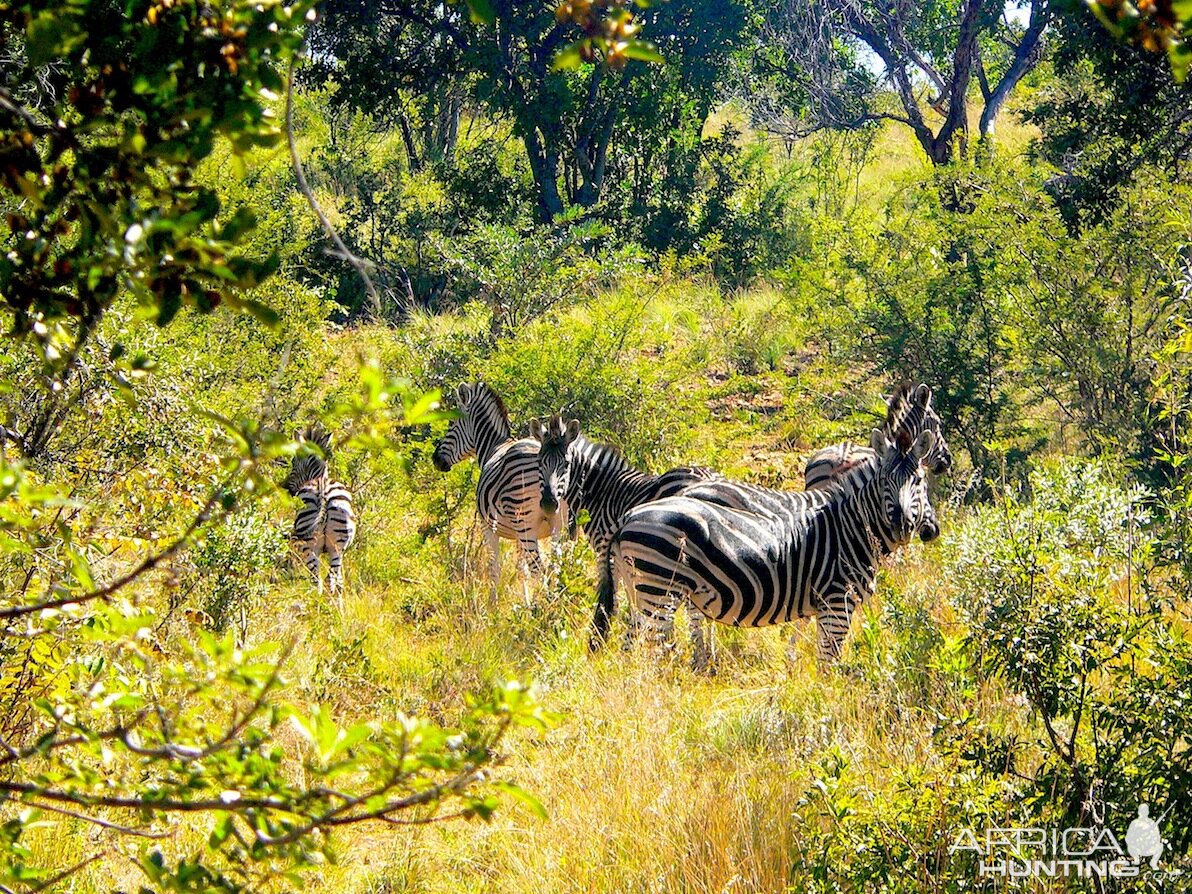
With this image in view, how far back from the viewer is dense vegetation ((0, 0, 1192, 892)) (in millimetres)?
1723

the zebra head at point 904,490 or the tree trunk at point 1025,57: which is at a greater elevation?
the tree trunk at point 1025,57

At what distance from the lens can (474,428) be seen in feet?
35.0

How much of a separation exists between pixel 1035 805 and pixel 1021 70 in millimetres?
15789

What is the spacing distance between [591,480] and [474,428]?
239 cm

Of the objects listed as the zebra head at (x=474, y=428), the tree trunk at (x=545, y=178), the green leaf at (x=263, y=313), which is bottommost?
the green leaf at (x=263, y=313)

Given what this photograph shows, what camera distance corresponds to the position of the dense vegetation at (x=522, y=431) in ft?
5.65

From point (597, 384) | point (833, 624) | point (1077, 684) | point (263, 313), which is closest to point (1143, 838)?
point (1077, 684)

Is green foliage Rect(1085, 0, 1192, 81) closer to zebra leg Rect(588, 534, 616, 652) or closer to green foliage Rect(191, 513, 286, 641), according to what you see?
zebra leg Rect(588, 534, 616, 652)

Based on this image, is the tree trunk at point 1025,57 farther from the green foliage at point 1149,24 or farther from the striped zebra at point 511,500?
the green foliage at point 1149,24

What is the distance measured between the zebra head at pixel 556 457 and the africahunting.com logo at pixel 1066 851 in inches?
203

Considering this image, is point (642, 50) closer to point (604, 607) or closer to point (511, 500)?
point (604, 607)

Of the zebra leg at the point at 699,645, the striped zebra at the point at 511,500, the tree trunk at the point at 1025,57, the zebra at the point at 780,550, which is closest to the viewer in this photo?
the zebra at the point at 780,550

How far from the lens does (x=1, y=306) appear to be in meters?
1.86

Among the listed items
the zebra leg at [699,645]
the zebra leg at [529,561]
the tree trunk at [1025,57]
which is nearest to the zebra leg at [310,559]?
the zebra leg at [529,561]
